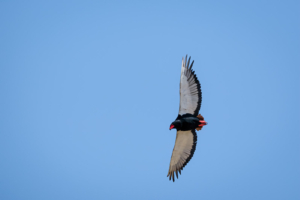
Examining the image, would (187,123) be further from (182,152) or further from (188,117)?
(182,152)

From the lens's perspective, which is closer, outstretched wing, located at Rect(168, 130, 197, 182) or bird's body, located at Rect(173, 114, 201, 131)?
bird's body, located at Rect(173, 114, 201, 131)

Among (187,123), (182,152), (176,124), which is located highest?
(187,123)

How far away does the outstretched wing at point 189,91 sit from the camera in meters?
16.7

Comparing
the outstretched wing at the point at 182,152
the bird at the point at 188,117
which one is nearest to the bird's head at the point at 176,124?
the bird at the point at 188,117

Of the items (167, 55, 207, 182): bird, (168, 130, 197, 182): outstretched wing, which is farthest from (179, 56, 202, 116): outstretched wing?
(168, 130, 197, 182): outstretched wing

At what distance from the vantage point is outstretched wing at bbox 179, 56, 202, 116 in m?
16.7

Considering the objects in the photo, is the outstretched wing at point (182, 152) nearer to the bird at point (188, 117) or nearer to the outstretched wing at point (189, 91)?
the bird at point (188, 117)

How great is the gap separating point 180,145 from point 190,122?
171 centimetres

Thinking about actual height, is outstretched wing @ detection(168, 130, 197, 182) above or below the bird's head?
below

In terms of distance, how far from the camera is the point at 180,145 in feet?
57.8

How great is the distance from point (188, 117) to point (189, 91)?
4.45ft

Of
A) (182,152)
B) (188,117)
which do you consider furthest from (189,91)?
(182,152)

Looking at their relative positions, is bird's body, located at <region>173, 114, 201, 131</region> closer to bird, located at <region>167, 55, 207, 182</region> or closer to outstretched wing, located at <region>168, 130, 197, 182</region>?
bird, located at <region>167, 55, 207, 182</region>

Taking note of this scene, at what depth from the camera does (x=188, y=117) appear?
16.9 meters
